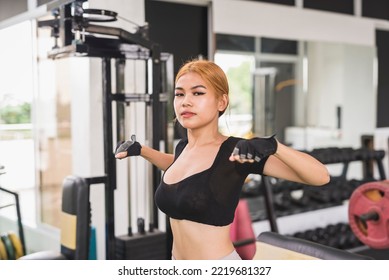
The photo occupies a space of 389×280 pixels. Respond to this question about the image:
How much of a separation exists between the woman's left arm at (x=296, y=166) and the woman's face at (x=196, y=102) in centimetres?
25

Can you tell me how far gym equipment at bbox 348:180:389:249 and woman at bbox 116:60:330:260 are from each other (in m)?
0.87

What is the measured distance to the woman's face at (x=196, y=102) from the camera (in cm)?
156

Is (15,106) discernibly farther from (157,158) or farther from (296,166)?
(296,166)

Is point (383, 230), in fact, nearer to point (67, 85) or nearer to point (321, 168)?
point (321, 168)

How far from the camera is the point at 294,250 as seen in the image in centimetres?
188

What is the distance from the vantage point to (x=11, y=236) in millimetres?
2705

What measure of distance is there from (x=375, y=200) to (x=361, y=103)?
3.02m

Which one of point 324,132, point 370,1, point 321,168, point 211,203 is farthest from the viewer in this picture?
point 324,132

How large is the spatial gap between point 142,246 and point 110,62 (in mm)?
881

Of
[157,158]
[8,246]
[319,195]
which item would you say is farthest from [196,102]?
[319,195]

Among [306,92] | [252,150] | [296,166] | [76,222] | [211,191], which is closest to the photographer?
[252,150]

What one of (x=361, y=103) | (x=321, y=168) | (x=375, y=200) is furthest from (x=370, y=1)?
(x=321, y=168)

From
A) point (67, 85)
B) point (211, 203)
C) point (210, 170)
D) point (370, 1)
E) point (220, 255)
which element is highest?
point (370, 1)
